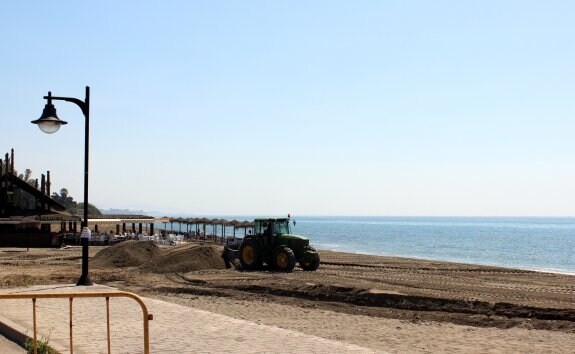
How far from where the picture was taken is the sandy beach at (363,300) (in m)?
11.4

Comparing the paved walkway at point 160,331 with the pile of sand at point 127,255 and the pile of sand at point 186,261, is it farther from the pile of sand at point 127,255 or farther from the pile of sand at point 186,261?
the pile of sand at point 127,255

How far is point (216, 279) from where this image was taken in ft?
72.3

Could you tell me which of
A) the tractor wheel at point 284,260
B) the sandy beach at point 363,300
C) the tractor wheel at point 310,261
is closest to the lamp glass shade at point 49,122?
the sandy beach at point 363,300

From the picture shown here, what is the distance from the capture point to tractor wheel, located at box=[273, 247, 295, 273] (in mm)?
24625

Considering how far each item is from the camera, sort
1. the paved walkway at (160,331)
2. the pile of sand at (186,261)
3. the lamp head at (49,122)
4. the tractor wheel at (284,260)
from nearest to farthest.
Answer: the paved walkway at (160,331), the lamp head at (49,122), the tractor wheel at (284,260), the pile of sand at (186,261)

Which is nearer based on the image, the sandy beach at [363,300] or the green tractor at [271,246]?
the sandy beach at [363,300]

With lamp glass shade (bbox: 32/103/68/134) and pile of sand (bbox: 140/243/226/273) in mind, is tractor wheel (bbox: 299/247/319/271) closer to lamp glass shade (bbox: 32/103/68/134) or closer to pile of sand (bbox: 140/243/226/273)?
pile of sand (bbox: 140/243/226/273)

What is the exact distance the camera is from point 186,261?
2589 cm

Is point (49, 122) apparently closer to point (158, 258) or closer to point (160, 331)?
point (160, 331)

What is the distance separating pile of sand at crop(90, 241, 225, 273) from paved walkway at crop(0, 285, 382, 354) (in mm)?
12381

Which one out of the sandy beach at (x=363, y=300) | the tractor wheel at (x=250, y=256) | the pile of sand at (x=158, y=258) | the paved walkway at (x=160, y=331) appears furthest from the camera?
the tractor wheel at (x=250, y=256)

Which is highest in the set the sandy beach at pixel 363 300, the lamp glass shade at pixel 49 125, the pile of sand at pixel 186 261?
the lamp glass shade at pixel 49 125

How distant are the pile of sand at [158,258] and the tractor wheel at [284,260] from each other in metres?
2.81

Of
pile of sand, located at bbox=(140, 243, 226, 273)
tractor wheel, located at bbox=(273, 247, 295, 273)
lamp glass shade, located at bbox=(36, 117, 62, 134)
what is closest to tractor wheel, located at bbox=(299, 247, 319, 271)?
tractor wheel, located at bbox=(273, 247, 295, 273)
